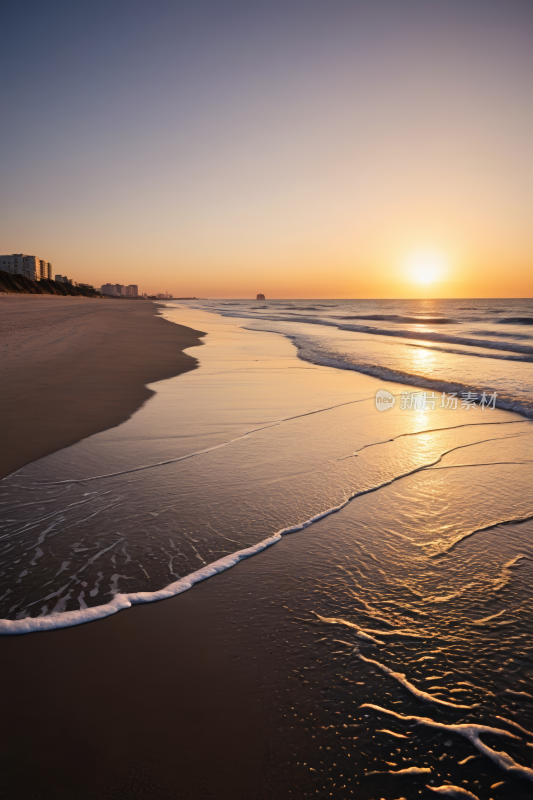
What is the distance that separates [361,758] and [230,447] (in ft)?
11.5

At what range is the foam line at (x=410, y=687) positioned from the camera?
5.90 feet

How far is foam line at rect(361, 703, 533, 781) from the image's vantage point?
1.57 metres

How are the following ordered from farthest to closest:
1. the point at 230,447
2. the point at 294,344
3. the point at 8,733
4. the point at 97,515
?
the point at 294,344 < the point at 230,447 < the point at 97,515 < the point at 8,733

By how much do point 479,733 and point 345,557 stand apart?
4.08ft

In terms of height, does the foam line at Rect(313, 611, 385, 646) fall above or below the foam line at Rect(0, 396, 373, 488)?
below

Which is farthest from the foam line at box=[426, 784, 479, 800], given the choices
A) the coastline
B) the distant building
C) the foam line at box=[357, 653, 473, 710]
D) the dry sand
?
the distant building

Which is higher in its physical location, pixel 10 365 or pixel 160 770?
pixel 10 365

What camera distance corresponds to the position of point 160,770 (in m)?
1.53

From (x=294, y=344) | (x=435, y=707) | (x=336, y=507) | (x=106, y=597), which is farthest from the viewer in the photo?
(x=294, y=344)

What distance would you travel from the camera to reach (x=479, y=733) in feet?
5.53

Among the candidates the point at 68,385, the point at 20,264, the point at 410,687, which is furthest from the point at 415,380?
the point at 20,264

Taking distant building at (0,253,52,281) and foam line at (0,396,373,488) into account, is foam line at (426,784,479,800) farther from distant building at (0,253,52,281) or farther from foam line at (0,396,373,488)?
distant building at (0,253,52,281)

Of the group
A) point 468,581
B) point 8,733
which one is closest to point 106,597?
point 8,733

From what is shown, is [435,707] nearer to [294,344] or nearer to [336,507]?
[336,507]
